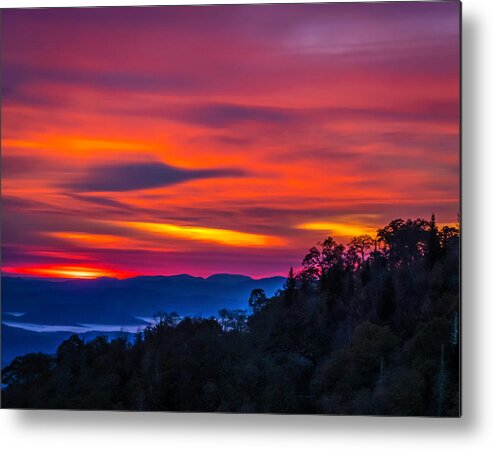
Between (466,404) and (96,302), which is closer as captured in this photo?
(466,404)

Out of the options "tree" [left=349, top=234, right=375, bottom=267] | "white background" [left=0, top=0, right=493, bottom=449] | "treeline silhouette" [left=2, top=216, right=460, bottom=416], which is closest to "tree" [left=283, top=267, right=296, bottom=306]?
"treeline silhouette" [left=2, top=216, right=460, bottom=416]

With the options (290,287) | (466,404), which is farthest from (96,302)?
(466,404)

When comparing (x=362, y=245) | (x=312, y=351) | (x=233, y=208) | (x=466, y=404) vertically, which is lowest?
(x=466, y=404)

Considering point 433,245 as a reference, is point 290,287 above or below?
below

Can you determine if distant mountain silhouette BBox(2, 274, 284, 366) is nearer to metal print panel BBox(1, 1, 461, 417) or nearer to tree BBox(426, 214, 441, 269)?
metal print panel BBox(1, 1, 461, 417)

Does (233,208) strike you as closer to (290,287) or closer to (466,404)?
(290,287)

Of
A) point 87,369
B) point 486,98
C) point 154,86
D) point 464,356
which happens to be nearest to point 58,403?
point 87,369

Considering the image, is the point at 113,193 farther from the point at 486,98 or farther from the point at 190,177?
the point at 486,98
